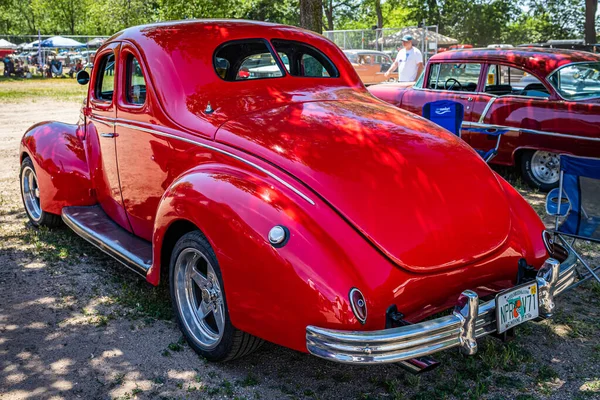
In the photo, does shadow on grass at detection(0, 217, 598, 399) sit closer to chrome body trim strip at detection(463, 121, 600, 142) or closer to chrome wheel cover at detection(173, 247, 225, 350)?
chrome wheel cover at detection(173, 247, 225, 350)

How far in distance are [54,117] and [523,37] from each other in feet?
150

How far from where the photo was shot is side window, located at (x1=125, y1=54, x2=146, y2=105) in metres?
4.64

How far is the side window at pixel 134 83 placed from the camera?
4.64 meters

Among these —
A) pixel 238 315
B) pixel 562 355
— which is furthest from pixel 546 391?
pixel 238 315

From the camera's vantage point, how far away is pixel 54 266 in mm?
5324

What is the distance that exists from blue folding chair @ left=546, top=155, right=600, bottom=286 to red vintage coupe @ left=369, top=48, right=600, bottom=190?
2925 mm

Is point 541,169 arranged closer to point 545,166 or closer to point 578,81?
point 545,166

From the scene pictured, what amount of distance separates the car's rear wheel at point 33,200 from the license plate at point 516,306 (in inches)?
179

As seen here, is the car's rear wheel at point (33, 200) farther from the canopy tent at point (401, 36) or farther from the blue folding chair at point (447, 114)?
the canopy tent at point (401, 36)

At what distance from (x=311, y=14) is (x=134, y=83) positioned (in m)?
4.66

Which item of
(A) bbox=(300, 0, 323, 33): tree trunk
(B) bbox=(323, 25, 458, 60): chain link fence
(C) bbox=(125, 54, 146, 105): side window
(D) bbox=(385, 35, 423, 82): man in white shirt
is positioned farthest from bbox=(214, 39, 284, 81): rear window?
(B) bbox=(323, 25, 458, 60): chain link fence

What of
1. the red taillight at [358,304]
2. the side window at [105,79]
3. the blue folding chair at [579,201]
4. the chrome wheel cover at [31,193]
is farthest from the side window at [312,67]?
the chrome wheel cover at [31,193]

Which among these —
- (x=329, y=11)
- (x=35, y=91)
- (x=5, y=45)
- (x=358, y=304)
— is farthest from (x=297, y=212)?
(x=5, y=45)

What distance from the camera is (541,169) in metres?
7.85
